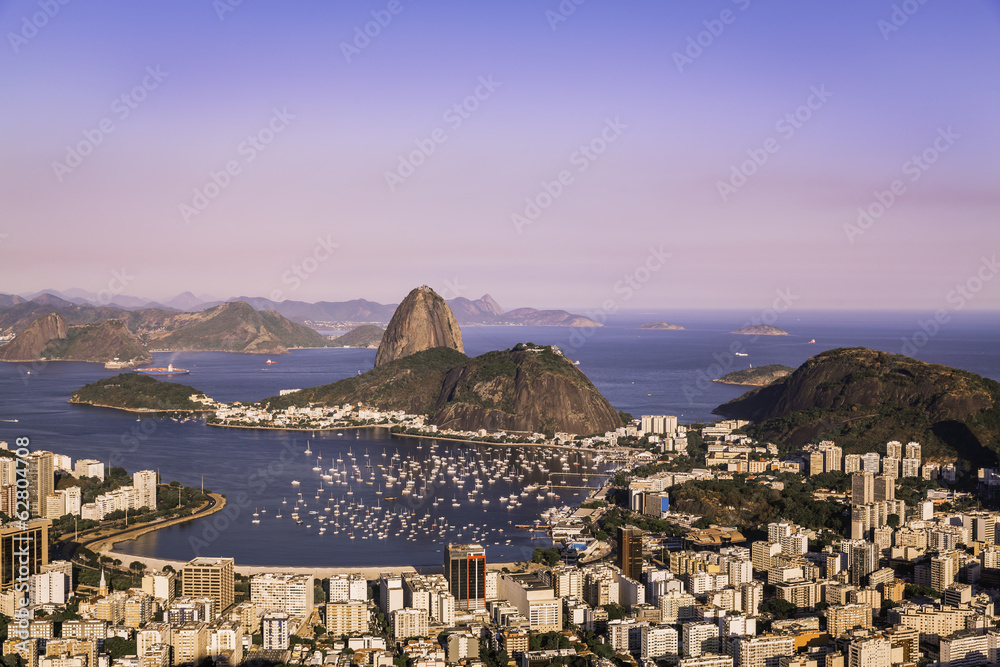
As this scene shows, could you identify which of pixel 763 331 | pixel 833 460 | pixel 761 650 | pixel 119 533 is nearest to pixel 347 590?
pixel 761 650

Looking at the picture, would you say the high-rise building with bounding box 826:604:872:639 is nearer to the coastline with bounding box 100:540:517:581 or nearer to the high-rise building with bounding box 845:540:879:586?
the high-rise building with bounding box 845:540:879:586

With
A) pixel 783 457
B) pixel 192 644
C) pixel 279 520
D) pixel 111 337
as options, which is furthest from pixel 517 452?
pixel 111 337

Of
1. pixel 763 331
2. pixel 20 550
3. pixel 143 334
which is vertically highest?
pixel 763 331

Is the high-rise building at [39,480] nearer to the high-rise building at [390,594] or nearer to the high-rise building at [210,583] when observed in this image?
the high-rise building at [210,583]

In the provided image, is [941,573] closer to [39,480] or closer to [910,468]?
[910,468]

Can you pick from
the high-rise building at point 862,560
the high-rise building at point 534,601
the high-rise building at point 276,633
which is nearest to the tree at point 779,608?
the high-rise building at point 862,560

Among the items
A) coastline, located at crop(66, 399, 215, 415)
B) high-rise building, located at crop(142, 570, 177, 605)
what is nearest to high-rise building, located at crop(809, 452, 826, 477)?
high-rise building, located at crop(142, 570, 177, 605)
